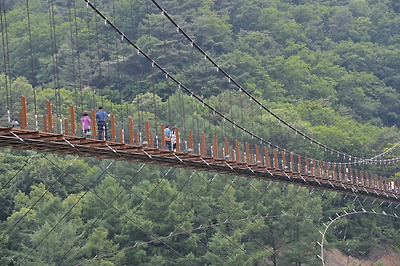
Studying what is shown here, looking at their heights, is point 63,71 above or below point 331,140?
above

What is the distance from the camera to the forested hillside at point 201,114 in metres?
51.7

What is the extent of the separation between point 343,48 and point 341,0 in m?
16.7

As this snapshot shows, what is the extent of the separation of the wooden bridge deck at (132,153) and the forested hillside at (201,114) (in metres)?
1.15

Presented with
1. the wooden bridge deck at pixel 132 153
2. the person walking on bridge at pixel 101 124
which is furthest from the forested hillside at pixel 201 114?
the person walking on bridge at pixel 101 124

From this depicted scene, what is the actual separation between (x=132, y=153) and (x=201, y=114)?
150 ft

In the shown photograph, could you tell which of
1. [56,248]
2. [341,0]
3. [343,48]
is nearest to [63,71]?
[56,248]

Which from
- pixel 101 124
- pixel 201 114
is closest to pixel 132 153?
pixel 101 124

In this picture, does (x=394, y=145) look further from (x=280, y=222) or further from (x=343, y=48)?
(x=343, y=48)

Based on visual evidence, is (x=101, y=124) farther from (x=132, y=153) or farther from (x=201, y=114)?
(x=201, y=114)

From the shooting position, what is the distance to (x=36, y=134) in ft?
67.2

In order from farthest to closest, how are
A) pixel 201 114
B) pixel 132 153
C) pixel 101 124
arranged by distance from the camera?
pixel 201 114 → pixel 132 153 → pixel 101 124

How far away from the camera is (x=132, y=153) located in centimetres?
2558

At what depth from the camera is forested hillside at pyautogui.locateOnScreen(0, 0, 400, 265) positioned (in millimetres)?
51688

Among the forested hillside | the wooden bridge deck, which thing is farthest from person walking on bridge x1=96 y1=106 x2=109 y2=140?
the forested hillside
